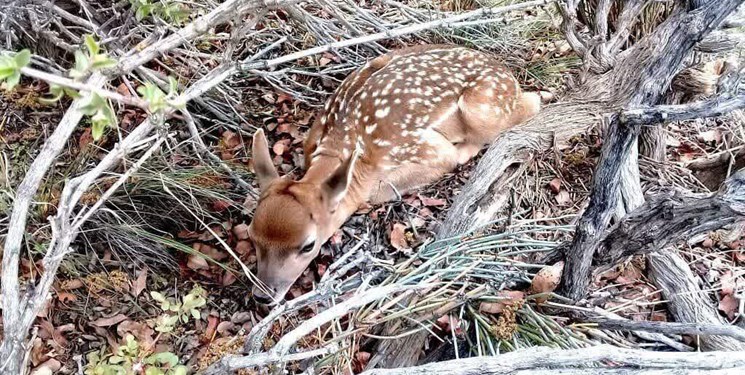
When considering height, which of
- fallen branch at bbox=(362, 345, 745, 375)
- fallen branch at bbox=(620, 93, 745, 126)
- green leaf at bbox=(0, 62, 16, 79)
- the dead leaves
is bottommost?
the dead leaves

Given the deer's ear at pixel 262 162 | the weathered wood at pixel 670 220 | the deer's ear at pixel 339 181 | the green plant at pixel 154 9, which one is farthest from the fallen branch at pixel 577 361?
the green plant at pixel 154 9

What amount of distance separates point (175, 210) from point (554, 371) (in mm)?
2330

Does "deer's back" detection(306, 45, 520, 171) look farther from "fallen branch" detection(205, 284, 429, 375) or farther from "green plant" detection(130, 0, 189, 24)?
"fallen branch" detection(205, 284, 429, 375)

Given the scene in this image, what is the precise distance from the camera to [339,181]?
12.4 feet

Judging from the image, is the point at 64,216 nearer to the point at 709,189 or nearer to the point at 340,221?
the point at 340,221

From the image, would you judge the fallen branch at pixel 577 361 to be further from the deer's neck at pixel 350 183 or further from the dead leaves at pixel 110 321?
the dead leaves at pixel 110 321

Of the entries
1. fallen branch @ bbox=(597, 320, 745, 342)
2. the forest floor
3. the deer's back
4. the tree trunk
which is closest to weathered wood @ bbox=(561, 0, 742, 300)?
the tree trunk

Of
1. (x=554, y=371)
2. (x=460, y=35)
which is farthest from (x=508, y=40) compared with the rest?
(x=554, y=371)

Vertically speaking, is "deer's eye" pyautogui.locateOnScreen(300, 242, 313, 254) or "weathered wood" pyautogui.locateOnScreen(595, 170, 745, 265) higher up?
"weathered wood" pyautogui.locateOnScreen(595, 170, 745, 265)

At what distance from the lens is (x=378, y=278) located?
359 cm

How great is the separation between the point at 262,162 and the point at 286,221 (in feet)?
1.54

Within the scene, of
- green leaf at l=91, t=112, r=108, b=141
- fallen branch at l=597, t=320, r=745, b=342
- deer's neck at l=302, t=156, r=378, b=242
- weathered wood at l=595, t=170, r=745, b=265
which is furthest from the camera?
deer's neck at l=302, t=156, r=378, b=242

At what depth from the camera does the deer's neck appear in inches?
159

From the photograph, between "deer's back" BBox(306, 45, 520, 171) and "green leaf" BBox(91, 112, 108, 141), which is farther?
"deer's back" BBox(306, 45, 520, 171)
